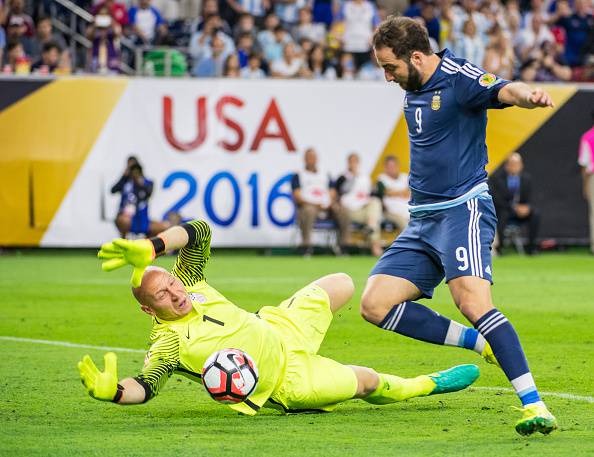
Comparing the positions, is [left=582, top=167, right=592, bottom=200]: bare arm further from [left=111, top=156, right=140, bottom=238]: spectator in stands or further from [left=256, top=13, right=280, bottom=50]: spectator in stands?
[left=111, top=156, right=140, bottom=238]: spectator in stands

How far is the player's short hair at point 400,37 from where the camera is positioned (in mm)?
7289

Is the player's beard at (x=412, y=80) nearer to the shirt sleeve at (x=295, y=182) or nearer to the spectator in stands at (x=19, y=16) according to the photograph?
the shirt sleeve at (x=295, y=182)

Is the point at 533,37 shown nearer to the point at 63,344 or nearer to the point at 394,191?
the point at 394,191

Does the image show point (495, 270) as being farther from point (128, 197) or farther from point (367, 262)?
point (128, 197)

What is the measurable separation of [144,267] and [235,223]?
54.0ft

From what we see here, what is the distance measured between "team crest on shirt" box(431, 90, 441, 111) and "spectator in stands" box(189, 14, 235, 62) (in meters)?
16.4

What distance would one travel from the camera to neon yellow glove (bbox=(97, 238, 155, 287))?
638 centimetres

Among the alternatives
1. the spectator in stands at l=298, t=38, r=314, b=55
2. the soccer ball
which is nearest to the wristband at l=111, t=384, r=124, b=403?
the soccer ball

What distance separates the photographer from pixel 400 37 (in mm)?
7289

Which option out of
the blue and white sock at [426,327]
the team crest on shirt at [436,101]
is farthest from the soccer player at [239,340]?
the team crest on shirt at [436,101]

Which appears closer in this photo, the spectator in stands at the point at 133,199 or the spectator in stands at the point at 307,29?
the spectator in stands at the point at 133,199

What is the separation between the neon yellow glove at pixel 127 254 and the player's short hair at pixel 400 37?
1.87 m

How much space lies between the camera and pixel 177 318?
727 centimetres

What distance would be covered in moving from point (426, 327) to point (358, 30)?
1780cm
